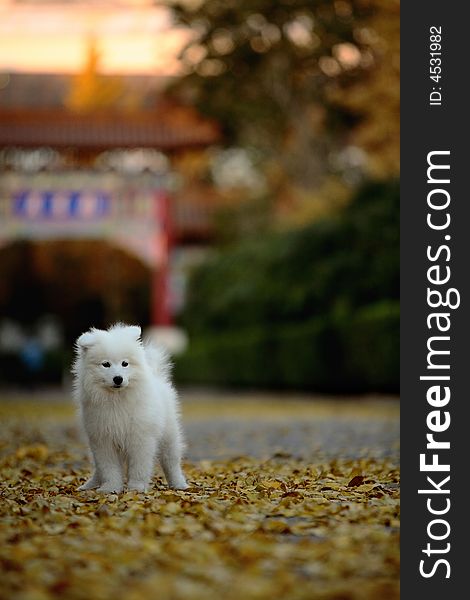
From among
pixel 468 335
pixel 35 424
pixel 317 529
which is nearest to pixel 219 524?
pixel 317 529

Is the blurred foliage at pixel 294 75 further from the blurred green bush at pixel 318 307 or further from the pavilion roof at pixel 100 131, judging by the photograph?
the blurred green bush at pixel 318 307

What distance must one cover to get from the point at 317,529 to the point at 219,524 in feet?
1.39

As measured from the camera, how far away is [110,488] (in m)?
6.91

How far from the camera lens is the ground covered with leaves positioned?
14.2ft

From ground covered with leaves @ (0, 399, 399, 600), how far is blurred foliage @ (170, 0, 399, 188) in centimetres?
Result: 2519

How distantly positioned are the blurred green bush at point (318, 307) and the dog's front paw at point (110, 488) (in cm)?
1322

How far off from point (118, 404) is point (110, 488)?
0.43 metres

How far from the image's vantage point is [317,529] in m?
5.61

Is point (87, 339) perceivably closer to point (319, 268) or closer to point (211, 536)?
point (211, 536)

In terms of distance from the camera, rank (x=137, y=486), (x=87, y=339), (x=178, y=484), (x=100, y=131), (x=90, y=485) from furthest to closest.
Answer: (x=100, y=131), (x=178, y=484), (x=90, y=485), (x=137, y=486), (x=87, y=339)

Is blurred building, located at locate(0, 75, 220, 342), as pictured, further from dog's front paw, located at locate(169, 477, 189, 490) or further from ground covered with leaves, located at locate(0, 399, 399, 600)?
dog's front paw, located at locate(169, 477, 189, 490)

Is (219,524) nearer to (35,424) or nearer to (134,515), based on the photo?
(134,515)

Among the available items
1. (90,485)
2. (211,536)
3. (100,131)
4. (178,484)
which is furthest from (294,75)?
(211,536)

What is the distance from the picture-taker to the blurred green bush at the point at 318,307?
21531 millimetres
